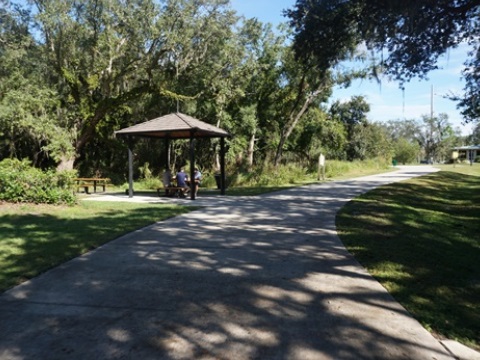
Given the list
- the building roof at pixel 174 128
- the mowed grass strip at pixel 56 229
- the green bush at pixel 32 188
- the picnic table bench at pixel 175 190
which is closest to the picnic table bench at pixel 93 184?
the building roof at pixel 174 128

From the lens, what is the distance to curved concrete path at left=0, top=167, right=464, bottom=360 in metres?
3.21

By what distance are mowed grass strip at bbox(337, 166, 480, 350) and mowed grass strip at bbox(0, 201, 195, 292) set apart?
14.6 ft

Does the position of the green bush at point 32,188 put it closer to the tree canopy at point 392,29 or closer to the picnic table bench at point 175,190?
the picnic table bench at point 175,190

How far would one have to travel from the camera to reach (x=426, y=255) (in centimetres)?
607

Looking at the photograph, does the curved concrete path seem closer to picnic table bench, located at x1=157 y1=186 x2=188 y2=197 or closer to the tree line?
picnic table bench, located at x1=157 y1=186 x2=188 y2=197

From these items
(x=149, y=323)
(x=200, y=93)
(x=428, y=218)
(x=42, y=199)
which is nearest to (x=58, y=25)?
(x=200, y=93)

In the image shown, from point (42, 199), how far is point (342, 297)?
9.94m

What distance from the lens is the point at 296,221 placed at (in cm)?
900

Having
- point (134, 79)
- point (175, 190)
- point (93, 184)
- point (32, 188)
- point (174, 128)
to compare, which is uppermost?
point (134, 79)

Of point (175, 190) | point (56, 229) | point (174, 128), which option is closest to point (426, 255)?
point (56, 229)

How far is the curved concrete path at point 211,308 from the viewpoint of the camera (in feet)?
10.5

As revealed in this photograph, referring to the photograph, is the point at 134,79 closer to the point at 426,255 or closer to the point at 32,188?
the point at 32,188

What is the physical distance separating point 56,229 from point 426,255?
6961mm

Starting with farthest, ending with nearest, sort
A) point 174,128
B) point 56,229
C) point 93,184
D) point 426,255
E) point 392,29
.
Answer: point 93,184 → point 174,128 → point 392,29 → point 56,229 → point 426,255
